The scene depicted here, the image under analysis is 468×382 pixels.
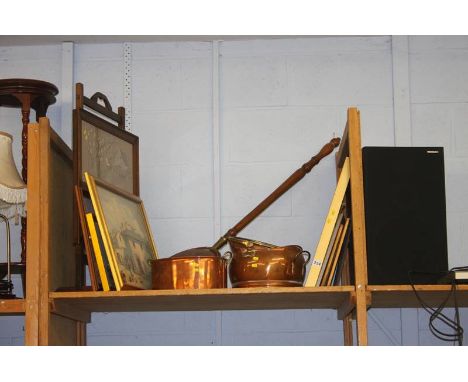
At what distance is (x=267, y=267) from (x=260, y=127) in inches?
28.2

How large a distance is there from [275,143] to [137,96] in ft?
1.62

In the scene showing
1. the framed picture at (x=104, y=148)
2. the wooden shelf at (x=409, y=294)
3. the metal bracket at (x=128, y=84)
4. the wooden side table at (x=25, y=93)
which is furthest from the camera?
the metal bracket at (x=128, y=84)

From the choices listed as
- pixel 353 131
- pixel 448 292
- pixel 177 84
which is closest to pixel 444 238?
pixel 448 292

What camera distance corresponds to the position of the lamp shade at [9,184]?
2309 mm

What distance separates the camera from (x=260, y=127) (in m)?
2.75

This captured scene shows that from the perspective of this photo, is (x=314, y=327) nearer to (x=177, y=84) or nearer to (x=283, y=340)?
(x=283, y=340)

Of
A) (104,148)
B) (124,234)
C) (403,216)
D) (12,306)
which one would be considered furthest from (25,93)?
(403,216)

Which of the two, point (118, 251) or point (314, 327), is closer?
point (118, 251)

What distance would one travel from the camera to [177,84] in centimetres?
280

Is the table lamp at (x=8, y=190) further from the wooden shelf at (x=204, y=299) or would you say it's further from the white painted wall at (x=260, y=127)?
the white painted wall at (x=260, y=127)

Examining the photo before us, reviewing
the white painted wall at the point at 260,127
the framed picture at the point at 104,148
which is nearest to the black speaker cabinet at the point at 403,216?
the white painted wall at the point at 260,127

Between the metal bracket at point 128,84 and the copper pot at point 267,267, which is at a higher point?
the metal bracket at point 128,84

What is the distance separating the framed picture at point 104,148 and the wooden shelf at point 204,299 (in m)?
0.33

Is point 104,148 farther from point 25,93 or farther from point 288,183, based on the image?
point 288,183
